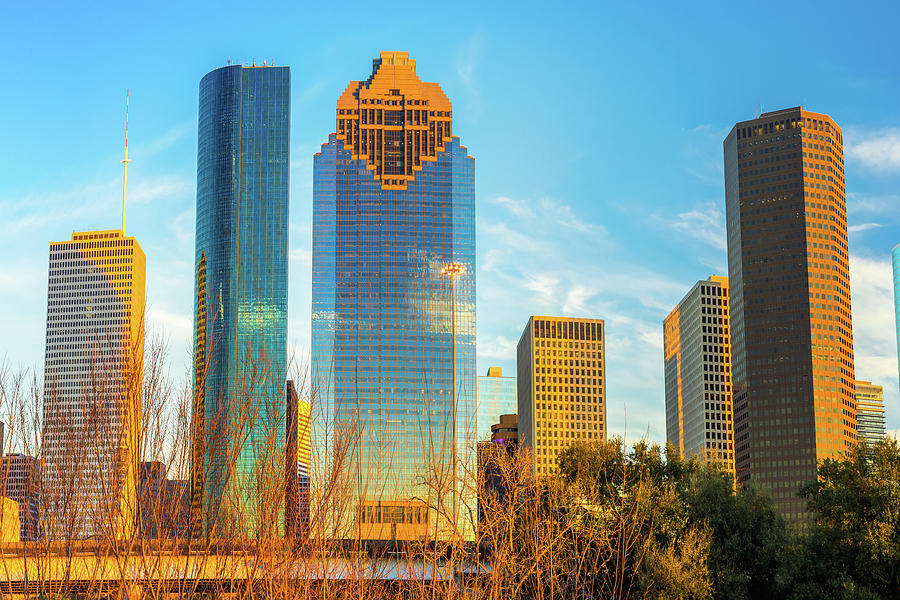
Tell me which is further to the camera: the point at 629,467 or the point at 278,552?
the point at 629,467

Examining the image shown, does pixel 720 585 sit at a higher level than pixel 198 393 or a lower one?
lower

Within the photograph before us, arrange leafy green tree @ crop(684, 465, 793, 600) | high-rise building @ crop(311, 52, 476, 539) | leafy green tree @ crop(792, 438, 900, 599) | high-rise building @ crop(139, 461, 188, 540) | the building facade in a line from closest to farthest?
1. high-rise building @ crop(139, 461, 188, 540)
2. the building facade
3. leafy green tree @ crop(792, 438, 900, 599)
4. leafy green tree @ crop(684, 465, 793, 600)
5. high-rise building @ crop(311, 52, 476, 539)

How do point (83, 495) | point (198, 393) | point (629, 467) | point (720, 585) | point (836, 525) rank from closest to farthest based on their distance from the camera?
point (198, 393) → point (83, 495) → point (836, 525) → point (720, 585) → point (629, 467)

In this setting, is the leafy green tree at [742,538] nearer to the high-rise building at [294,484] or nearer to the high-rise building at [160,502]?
the high-rise building at [294,484]

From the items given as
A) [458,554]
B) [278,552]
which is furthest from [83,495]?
[458,554]

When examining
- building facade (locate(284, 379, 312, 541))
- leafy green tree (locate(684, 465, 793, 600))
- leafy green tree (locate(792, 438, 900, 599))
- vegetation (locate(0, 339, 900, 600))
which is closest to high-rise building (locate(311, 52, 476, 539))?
vegetation (locate(0, 339, 900, 600))

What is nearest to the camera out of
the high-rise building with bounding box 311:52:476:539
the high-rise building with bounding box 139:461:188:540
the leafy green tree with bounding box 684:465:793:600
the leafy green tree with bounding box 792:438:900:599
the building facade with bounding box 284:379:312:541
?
the high-rise building with bounding box 139:461:188:540

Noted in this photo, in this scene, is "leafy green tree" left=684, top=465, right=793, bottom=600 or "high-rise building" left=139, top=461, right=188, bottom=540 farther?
"leafy green tree" left=684, top=465, right=793, bottom=600

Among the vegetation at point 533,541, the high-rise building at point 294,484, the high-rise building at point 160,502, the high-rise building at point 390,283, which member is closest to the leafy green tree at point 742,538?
the vegetation at point 533,541

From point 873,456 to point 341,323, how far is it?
15742cm

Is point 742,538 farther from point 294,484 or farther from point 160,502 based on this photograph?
point 160,502

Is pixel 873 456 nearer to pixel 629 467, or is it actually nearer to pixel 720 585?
pixel 720 585

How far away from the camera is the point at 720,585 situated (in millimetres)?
41344

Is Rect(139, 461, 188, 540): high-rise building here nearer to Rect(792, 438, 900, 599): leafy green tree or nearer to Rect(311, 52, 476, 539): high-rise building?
Rect(792, 438, 900, 599): leafy green tree
